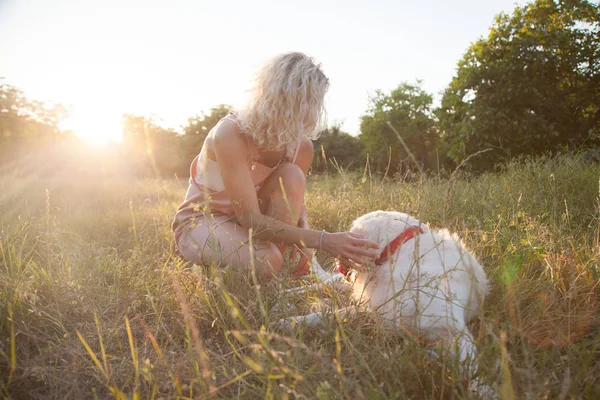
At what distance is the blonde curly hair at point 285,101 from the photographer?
2.12m

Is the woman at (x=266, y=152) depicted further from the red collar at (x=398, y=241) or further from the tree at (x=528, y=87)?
the tree at (x=528, y=87)

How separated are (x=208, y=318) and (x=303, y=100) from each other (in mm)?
1283

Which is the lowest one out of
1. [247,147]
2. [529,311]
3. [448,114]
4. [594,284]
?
[529,311]

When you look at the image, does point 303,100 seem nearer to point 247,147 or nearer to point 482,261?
point 247,147

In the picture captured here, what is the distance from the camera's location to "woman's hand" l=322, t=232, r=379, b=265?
1.71 m

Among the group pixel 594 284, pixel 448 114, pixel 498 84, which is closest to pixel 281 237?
pixel 594 284

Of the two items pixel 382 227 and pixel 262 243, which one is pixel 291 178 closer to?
pixel 262 243

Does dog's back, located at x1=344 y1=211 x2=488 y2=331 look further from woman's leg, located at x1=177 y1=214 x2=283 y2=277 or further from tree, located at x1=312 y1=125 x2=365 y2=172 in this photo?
tree, located at x1=312 y1=125 x2=365 y2=172

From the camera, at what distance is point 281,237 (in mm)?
2074

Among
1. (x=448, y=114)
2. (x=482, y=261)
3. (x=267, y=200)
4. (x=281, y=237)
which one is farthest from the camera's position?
(x=448, y=114)

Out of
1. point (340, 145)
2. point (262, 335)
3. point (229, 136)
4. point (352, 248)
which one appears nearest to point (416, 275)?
point (352, 248)

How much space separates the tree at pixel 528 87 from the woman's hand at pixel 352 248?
5.81 metres

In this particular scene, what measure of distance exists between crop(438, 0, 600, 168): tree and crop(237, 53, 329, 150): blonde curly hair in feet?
17.8

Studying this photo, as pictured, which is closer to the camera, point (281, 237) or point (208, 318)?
point (208, 318)
